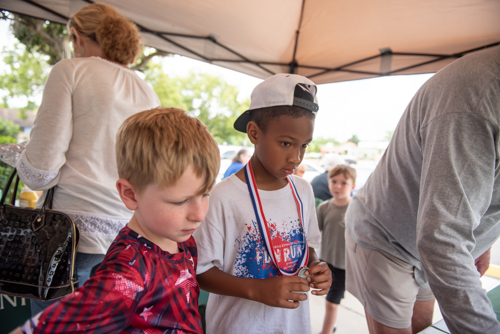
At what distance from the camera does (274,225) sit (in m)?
1.25

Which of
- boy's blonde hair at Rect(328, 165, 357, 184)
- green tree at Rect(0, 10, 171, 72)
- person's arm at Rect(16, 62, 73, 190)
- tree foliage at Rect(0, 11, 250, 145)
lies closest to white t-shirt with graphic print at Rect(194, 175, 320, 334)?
person's arm at Rect(16, 62, 73, 190)

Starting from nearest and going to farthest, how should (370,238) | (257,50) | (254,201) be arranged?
1. (254,201)
2. (370,238)
3. (257,50)

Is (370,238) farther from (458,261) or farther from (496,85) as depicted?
(496,85)

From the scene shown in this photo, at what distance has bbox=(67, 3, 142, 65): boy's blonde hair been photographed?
1.54 meters

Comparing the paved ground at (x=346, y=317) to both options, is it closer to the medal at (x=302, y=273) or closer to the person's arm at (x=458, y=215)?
the medal at (x=302, y=273)

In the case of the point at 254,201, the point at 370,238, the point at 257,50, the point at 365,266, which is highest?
the point at 257,50

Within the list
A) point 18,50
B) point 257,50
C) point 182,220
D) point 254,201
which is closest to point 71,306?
point 182,220

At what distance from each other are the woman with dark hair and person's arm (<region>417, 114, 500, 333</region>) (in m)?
1.36

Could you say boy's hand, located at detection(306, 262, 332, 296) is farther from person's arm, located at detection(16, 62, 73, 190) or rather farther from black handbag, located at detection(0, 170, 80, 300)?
person's arm, located at detection(16, 62, 73, 190)

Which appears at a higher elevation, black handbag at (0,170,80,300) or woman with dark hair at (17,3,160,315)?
woman with dark hair at (17,3,160,315)

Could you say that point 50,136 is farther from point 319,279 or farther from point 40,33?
point 40,33

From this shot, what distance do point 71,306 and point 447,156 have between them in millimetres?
1077

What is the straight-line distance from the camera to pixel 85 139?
4.67 feet

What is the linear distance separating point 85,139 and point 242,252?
37.3 inches
